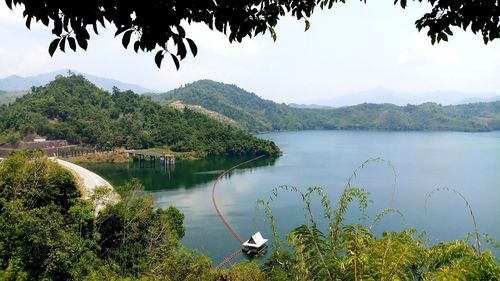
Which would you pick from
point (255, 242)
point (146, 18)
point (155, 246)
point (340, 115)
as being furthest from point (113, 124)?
point (340, 115)

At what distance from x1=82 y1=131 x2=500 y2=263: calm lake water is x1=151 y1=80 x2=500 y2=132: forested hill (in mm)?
65752

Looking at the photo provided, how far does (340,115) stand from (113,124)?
338 feet

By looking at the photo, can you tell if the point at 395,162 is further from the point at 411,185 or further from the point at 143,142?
the point at 143,142

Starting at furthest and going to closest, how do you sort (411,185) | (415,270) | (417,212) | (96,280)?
(411,185)
(417,212)
(96,280)
(415,270)

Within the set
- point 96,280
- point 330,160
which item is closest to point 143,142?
point 330,160

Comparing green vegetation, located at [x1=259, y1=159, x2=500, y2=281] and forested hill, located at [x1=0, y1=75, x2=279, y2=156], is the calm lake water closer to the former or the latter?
forested hill, located at [x1=0, y1=75, x2=279, y2=156]

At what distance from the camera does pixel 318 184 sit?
42.8 m

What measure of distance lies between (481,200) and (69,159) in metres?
50.0

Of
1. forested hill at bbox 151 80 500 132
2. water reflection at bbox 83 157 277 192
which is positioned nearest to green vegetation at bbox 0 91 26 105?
forested hill at bbox 151 80 500 132

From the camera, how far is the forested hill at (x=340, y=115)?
136 m

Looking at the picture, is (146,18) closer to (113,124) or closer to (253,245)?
(253,245)

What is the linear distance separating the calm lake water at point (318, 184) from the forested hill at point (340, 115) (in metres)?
65.8

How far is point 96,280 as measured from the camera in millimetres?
11461

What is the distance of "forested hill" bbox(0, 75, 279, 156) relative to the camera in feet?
213
